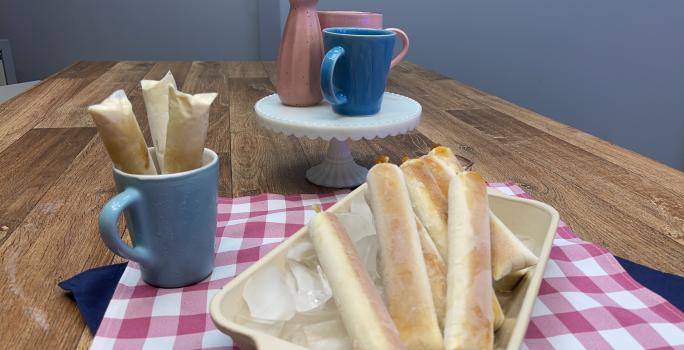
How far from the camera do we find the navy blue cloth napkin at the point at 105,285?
1.37 feet

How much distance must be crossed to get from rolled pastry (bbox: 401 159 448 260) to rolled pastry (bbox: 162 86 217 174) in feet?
0.56

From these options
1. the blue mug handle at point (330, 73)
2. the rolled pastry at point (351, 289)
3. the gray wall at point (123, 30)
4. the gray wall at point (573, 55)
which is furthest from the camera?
the gray wall at point (123, 30)

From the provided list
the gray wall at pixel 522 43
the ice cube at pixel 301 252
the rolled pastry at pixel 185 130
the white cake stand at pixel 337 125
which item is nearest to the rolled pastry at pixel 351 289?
the ice cube at pixel 301 252

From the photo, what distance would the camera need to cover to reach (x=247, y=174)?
0.73 metres

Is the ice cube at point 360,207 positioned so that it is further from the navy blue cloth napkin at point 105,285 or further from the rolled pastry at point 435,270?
the navy blue cloth napkin at point 105,285

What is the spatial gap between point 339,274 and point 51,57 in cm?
263

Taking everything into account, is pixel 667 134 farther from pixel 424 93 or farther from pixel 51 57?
pixel 51 57

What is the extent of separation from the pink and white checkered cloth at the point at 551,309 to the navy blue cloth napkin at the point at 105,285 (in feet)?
0.04

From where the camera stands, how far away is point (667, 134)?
7.34ft

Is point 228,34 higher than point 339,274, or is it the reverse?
point 339,274

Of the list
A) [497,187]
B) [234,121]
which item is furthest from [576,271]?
[234,121]

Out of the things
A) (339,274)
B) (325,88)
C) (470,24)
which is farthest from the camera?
(470,24)

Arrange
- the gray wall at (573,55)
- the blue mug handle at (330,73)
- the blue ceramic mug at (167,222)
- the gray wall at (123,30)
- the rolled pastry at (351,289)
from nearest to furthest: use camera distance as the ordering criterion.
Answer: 1. the rolled pastry at (351,289)
2. the blue ceramic mug at (167,222)
3. the blue mug handle at (330,73)
4. the gray wall at (573,55)
5. the gray wall at (123,30)

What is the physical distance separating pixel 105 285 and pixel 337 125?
0.99 feet
